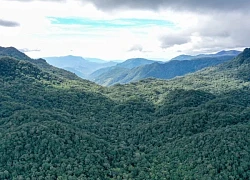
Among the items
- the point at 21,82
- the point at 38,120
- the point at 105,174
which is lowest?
the point at 105,174

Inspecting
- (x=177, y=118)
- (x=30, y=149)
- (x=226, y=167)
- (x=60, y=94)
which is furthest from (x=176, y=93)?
(x=30, y=149)

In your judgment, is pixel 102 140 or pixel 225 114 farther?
pixel 225 114

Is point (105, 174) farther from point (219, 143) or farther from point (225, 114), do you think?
point (225, 114)

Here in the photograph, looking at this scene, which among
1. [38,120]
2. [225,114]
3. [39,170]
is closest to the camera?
[39,170]

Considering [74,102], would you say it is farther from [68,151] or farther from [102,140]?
[68,151]

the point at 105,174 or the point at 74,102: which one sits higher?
the point at 74,102

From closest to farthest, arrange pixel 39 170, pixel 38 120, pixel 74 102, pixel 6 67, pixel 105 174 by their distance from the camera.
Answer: pixel 39 170 < pixel 105 174 < pixel 38 120 < pixel 74 102 < pixel 6 67
